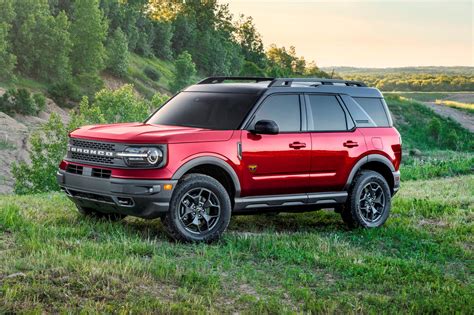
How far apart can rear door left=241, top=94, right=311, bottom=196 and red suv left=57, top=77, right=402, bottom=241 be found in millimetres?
15

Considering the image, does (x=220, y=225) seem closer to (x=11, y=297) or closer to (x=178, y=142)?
(x=178, y=142)

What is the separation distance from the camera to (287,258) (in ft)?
31.5

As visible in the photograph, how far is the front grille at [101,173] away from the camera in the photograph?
10.3 meters

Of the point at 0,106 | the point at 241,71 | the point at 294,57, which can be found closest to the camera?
the point at 0,106

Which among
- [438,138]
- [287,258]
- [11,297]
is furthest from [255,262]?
[438,138]

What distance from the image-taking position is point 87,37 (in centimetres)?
8594

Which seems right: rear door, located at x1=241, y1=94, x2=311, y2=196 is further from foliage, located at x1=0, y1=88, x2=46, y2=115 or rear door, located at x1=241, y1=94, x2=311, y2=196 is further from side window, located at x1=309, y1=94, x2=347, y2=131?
foliage, located at x1=0, y1=88, x2=46, y2=115

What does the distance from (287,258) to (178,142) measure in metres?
1.89

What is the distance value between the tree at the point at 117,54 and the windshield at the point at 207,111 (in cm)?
8437

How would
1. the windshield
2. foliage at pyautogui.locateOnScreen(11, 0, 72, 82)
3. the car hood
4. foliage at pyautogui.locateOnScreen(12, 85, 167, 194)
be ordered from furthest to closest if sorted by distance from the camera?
foliage at pyautogui.locateOnScreen(11, 0, 72, 82) → foliage at pyautogui.locateOnScreen(12, 85, 167, 194) → the windshield → the car hood

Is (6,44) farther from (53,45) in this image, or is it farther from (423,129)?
(423,129)

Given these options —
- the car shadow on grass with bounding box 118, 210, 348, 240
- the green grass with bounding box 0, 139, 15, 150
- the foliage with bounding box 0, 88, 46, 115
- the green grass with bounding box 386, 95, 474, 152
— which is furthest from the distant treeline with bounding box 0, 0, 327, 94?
the car shadow on grass with bounding box 118, 210, 348, 240

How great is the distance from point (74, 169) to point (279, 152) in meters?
2.60

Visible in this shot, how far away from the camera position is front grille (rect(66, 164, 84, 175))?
35.5 feet
